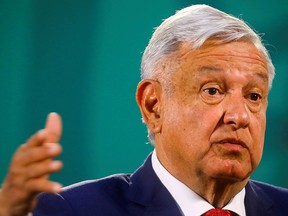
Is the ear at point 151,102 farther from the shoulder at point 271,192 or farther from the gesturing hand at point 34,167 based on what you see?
the gesturing hand at point 34,167

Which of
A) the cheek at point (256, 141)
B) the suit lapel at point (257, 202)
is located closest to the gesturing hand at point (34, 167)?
the cheek at point (256, 141)

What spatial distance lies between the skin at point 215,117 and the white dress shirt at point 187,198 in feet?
0.06

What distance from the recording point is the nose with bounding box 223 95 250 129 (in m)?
1.90

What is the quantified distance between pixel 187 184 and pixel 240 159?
19cm

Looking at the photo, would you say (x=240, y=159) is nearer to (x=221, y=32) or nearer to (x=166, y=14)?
(x=221, y=32)

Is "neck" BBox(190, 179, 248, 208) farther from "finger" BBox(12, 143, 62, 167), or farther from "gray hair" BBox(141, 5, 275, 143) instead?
"finger" BBox(12, 143, 62, 167)

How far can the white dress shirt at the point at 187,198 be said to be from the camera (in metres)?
1.99

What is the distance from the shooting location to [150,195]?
6.62ft

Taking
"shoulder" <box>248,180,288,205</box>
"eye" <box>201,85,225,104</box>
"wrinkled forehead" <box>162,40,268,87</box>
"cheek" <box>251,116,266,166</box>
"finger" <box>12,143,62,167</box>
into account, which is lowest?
"shoulder" <box>248,180,288,205</box>

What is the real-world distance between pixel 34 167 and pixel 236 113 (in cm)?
68

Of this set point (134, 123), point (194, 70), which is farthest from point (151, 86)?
point (134, 123)

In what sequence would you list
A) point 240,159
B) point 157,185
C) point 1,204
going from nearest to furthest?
1. point 1,204
2. point 240,159
3. point 157,185

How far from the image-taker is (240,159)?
1.91 metres

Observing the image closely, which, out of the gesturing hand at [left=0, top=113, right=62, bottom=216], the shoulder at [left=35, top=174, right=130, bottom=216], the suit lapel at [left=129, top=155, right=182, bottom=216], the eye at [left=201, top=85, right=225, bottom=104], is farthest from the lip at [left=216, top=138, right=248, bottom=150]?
the gesturing hand at [left=0, top=113, right=62, bottom=216]
